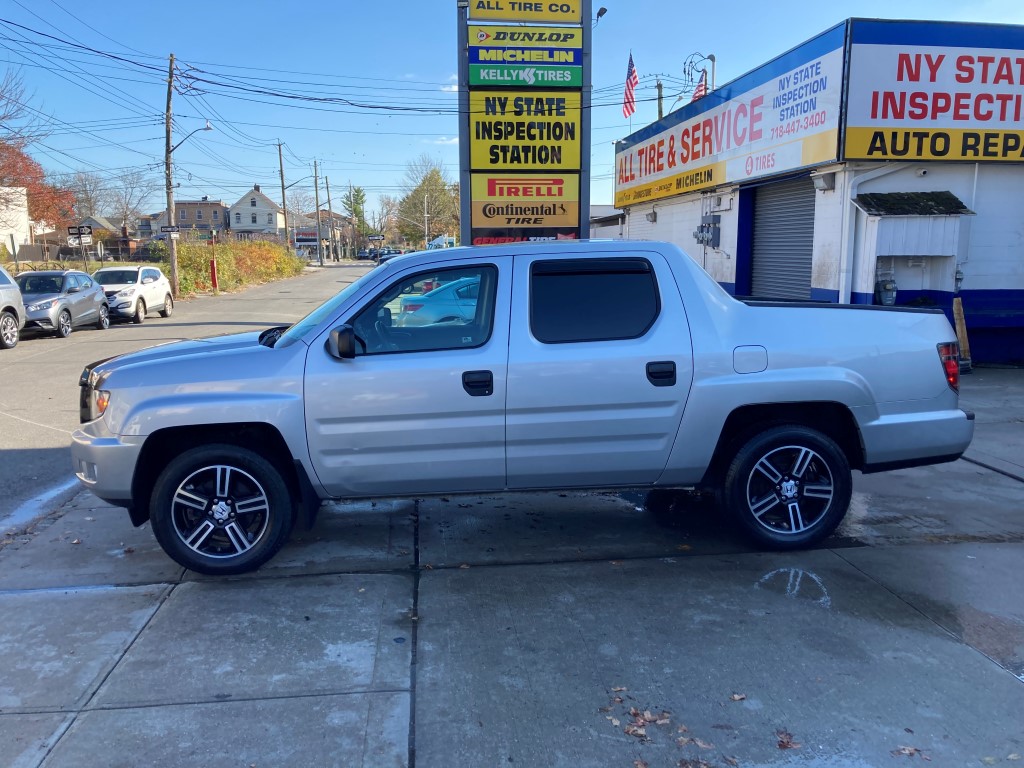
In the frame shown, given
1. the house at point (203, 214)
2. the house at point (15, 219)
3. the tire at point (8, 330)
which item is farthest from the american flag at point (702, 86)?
the house at point (203, 214)

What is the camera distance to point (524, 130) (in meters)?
12.6

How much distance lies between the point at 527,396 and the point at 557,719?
1821 millimetres

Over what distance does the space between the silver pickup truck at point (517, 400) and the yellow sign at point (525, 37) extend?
862 cm

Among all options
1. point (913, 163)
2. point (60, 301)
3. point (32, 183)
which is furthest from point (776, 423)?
point (32, 183)

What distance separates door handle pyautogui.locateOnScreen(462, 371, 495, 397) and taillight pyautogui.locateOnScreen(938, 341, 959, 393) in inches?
112

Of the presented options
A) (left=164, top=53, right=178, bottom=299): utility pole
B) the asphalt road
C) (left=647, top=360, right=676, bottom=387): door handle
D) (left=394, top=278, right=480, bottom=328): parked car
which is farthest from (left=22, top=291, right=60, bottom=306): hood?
(left=647, top=360, right=676, bottom=387): door handle

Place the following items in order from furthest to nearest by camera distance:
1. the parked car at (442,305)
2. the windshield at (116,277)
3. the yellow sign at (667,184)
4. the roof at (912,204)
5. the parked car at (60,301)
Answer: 1. the windshield at (116,277)
2. the parked car at (60,301)
3. the yellow sign at (667,184)
4. the roof at (912,204)
5. the parked car at (442,305)

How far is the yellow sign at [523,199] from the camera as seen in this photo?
12.7 meters

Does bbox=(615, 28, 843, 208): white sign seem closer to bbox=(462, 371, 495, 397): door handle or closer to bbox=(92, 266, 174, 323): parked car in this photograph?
bbox=(462, 371, 495, 397): door handle

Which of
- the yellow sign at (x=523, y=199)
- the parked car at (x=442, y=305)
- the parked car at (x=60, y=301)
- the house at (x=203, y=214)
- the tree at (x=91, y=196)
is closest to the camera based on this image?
the parked car at (x=442, y=305)

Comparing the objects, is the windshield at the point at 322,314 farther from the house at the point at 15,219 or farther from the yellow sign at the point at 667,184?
the house at the point at 15,219

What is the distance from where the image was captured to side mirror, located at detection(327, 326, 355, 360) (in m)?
4.30

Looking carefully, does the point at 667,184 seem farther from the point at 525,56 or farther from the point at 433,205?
the point at 433,205

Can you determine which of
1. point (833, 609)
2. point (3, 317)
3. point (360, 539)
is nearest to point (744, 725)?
point (833, 609)
